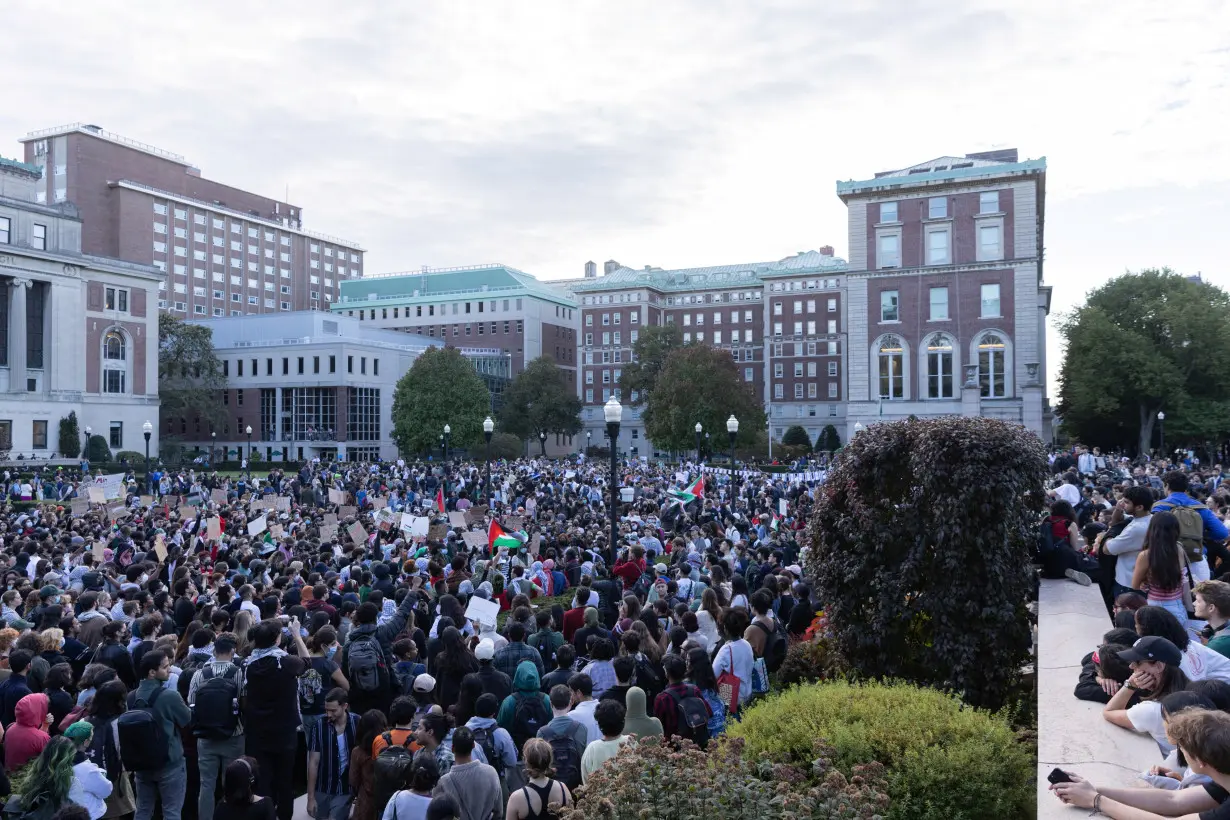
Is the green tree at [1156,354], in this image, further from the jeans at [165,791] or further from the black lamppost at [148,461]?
the jeans at [165,791]

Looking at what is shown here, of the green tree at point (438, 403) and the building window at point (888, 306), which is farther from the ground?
the building window at point (888, 306)

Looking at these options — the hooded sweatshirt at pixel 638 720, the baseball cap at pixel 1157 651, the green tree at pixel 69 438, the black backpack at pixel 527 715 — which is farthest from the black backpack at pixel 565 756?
the green tree at pixel 69 438

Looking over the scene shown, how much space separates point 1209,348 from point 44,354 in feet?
275

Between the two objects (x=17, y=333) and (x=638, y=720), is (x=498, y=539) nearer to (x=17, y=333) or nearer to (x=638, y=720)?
(x=638, y=720)

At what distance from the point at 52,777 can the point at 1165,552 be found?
9207 mm

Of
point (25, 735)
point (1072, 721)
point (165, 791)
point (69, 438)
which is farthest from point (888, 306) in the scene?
point (69, 438)

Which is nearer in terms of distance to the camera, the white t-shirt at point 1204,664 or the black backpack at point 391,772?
the white t-shirt at point 1204,664

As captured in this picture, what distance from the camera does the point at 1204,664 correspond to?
6.06 metres

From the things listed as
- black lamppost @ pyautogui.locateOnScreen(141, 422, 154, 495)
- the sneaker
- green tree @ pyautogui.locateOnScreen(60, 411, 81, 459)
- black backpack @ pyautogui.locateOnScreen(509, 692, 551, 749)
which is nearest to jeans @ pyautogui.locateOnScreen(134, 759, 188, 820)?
black backpack @ pyautogui.locateOnScreen(509, 692, 551, 749)

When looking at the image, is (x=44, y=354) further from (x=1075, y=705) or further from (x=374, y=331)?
(x=1075, y=705)

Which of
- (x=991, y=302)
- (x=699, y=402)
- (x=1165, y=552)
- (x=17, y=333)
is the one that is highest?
(x=991, y=302)

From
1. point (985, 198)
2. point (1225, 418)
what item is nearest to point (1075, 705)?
point (985, 198)

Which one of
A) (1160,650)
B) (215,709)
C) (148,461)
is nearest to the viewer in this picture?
(1160,650)

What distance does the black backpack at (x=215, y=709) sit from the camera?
7898 millimetres
